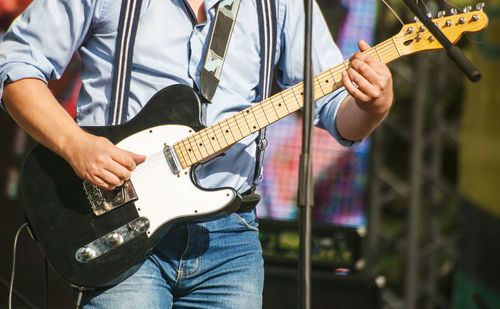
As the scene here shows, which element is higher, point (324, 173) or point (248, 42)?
point (248, 42)

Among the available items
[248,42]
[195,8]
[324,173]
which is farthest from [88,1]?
[324,173]

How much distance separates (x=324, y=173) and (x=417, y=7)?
2209 mm

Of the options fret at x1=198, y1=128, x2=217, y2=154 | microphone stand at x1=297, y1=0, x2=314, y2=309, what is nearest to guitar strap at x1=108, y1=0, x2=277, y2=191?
fret at x1=198, y1=128, x2=217, y2=154

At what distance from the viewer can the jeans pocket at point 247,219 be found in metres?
1.84

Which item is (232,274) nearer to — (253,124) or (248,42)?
(253,124)

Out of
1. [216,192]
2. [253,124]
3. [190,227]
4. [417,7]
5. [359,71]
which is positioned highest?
[417,7]

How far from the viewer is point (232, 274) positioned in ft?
5.85

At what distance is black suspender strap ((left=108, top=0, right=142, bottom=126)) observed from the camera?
175 centimetres

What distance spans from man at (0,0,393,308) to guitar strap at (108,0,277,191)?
0.08ft

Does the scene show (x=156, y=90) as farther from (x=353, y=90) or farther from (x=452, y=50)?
(x=452, y=50)

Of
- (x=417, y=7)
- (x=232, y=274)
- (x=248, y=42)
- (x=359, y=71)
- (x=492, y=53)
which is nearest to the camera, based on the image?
(x=417, y=7)

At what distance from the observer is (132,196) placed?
5.67ft

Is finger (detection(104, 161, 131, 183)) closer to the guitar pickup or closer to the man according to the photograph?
the man

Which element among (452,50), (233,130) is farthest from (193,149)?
(452,50)
